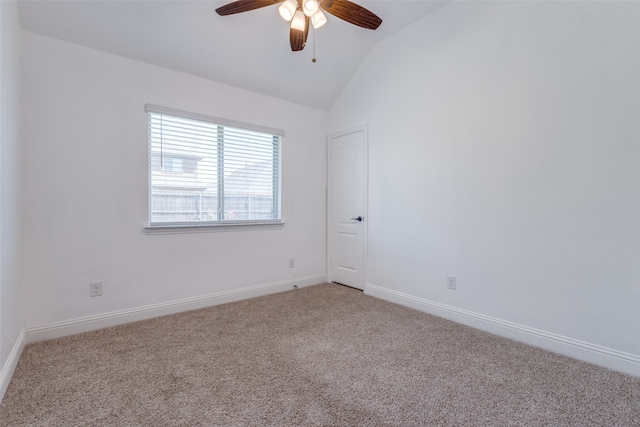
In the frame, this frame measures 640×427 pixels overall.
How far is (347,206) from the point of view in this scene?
12.6ft

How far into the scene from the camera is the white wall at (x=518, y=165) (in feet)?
6.28

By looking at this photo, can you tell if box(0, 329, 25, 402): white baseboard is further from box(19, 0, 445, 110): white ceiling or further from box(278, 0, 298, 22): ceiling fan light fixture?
box(278, 0, 298, 22): ceiling fan light fixture

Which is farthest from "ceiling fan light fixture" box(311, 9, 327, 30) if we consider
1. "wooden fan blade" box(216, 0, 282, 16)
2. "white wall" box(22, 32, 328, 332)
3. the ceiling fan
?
"white wall" box(22, 32, 328, 332)

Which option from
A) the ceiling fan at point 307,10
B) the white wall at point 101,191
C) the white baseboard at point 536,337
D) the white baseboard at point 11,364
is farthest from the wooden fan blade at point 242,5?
the white baseboard at point 536,337

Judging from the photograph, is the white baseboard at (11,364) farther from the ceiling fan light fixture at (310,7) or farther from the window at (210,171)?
the ceiling fan light fixture at (310,7)

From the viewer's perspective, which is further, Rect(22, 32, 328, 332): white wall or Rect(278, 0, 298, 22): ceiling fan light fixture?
Rect(22, 32, 328, 332): white wall

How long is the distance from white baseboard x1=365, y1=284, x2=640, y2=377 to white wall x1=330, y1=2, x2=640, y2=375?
0.02 meters

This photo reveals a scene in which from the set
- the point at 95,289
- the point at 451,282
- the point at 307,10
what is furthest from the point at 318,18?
the point at 95,289

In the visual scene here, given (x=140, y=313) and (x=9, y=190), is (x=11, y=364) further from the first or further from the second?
(x=9, y=190)

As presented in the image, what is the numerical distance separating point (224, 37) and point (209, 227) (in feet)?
6.11

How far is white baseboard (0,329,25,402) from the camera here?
162 centimetres

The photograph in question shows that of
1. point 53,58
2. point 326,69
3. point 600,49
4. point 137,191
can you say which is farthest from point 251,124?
point 600,49

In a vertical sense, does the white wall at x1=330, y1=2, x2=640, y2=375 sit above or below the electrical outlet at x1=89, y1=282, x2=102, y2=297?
above

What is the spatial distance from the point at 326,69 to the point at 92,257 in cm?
305
